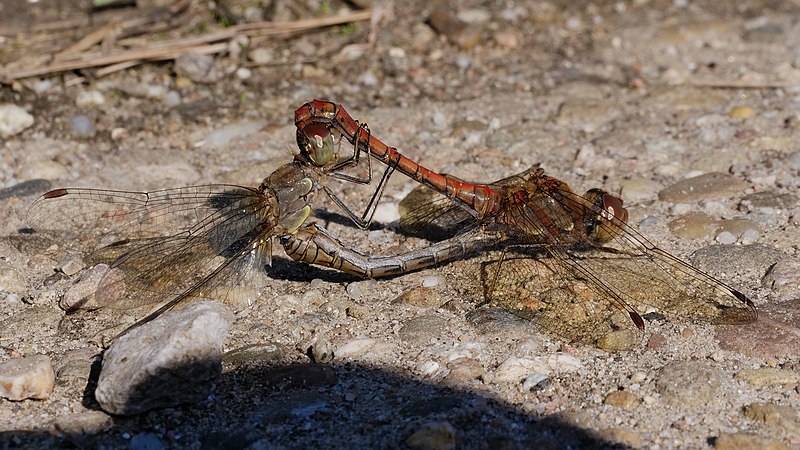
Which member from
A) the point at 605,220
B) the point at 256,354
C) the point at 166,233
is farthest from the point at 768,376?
the point at 166,233

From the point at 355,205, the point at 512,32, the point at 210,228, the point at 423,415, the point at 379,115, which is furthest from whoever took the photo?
the point at 512,32

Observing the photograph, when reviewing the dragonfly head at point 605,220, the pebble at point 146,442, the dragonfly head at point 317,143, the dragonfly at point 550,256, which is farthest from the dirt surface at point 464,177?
the dragonfly head at point 317,143

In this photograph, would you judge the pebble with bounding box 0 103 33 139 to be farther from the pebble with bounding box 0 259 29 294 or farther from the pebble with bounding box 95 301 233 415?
the pebble with bounding box 95 301 233 415

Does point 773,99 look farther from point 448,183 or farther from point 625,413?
point 625,413

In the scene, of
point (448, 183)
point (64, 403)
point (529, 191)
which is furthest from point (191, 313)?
point (529, 191)

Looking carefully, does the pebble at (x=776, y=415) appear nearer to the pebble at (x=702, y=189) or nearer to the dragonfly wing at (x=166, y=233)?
the pebble at (x=702, y=189)

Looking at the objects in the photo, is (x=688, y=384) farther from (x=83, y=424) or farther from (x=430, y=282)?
(x=83, y=424)

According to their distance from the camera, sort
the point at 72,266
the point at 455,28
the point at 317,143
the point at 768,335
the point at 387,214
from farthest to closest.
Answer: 1. the point at 455,28
2. the point at 387,214
3. the point at 72,266
4. the point at 317,143
5. the point at 768,335
